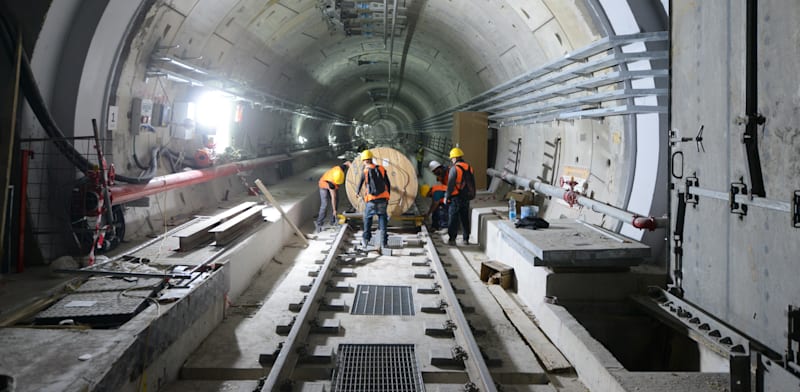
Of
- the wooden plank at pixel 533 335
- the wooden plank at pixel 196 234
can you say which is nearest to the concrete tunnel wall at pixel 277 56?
the wooden plank at pixel 196 234

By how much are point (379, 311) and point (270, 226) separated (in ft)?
11.2

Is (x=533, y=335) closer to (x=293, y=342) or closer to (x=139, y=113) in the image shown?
(x=293, y=342)

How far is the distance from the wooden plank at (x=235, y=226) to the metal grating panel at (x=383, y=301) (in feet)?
6.30

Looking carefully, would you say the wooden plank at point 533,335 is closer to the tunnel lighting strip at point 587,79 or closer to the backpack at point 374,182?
the tunnel lighting strip at point 587,79

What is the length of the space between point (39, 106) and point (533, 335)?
5.98 meters

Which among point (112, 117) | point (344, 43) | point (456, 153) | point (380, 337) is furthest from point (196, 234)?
point (344, 43)

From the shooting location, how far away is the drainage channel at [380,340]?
4523mm

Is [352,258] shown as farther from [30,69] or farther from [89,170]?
[30,69]

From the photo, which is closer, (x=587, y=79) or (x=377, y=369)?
(x=377, y=369)

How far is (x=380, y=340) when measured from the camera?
5.45 meters

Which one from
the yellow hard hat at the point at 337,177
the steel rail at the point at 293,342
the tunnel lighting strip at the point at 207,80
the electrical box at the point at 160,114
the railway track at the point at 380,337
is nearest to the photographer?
the steel rail at the point at 293,342

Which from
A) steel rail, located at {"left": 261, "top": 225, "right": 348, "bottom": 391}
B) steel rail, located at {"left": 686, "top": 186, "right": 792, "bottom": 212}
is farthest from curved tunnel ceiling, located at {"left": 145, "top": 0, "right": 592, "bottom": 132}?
steel rail, located at {"left": 261, "top": 225, "right": 348, "bottom": 391}

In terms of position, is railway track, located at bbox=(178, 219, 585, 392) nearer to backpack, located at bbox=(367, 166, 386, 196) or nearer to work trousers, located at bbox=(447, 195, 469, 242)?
backpack, located at bbox=(367, 166, 386, 196)

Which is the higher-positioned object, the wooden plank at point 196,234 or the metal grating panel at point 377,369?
the wooden plank at point 196,234
